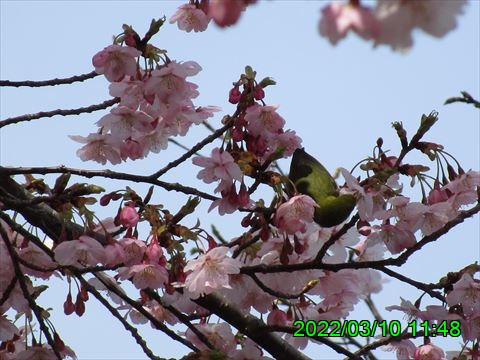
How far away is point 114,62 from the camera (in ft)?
9.88

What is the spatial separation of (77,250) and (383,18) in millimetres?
1867

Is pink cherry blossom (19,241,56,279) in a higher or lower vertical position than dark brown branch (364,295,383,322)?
lower

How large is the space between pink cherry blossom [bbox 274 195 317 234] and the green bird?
0.04 metres

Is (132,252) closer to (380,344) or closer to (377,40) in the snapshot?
(380,344)

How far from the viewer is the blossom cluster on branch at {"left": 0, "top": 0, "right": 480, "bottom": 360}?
111 inches

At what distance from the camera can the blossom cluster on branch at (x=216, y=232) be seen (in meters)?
2.81

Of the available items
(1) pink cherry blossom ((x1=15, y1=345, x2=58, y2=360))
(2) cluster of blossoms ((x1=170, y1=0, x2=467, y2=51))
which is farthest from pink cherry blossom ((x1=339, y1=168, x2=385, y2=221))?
(2) cluster of blossoms ((x1=170, y1=0, x2=467, y2=51))

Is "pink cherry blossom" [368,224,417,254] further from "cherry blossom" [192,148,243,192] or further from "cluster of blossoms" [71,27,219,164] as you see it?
"cluster of blossoms" [71,27,219,164]

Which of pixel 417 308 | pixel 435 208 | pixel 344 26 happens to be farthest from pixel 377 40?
pixel 417 308

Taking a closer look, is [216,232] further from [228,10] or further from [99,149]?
[228,10]

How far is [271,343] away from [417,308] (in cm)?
59

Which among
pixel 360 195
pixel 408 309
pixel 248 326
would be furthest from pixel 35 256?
pixel 408 309

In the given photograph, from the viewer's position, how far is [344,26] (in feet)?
3.65

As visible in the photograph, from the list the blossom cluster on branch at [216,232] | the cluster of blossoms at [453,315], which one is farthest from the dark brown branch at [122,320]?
the cluster of blossoms at [453,315]
